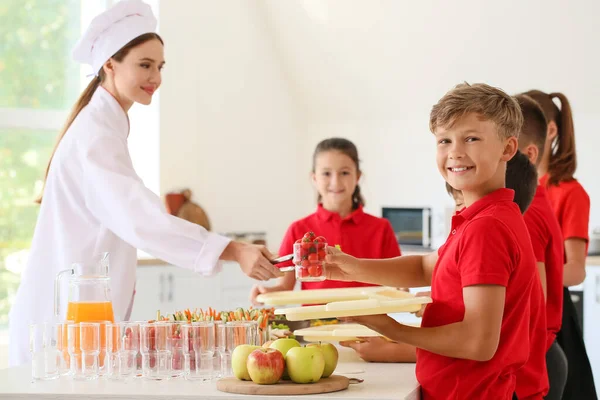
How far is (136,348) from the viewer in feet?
6.09

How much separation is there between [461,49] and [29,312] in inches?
143

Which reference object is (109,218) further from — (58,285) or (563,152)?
(563,152)

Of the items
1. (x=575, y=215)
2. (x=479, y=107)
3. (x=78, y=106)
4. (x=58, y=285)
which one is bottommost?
(x=58, y=285)

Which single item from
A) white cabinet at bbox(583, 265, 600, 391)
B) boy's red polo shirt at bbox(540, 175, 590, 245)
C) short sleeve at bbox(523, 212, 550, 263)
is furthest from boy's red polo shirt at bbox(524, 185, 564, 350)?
white cabinet at bbox(583, 265, 600, 391)

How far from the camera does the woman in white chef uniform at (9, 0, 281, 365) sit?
224 cm

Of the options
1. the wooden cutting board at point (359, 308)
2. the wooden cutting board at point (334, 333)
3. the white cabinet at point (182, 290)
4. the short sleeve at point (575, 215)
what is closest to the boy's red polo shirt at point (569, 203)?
the short sleeve at point (575, 215)

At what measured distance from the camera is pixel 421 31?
5.32 metres

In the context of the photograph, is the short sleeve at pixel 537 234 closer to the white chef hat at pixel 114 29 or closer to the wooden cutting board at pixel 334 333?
the wooden cutting board at pixel 334 333

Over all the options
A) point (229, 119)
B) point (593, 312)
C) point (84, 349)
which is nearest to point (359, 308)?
point (84, 349)

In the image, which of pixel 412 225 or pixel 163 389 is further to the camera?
pixel 412 225

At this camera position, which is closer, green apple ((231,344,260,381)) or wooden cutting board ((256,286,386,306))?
green apple ((231,344,260,381))

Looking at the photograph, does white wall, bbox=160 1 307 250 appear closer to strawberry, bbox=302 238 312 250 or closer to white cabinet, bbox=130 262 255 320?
white cabinet, bbox=130 262 255 320

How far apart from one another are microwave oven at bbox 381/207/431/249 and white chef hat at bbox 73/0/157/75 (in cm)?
A: 335

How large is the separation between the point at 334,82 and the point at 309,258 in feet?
14.0
